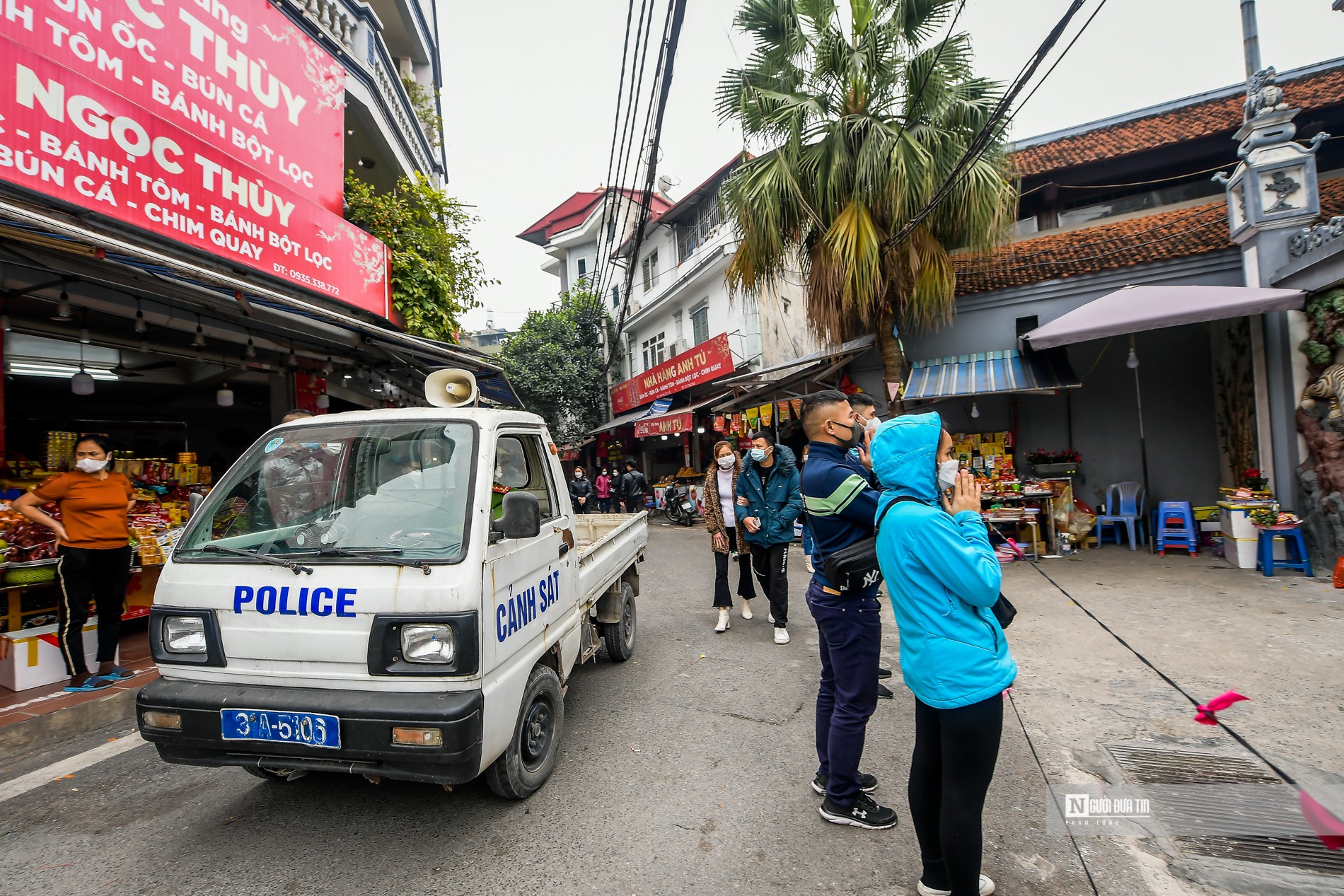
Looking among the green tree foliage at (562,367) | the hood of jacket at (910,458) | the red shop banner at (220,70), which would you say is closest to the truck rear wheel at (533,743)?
the hood of jacket at (910,458)

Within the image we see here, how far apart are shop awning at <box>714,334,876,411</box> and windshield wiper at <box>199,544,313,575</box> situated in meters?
8.64

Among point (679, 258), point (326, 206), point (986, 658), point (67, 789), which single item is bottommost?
point (67, 789)

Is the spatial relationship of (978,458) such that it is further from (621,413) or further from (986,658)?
(621,413)

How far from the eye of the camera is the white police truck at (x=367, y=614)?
7.79 ft

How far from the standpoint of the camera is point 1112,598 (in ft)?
20.2

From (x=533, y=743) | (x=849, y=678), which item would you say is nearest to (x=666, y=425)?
(x=533, y=743)

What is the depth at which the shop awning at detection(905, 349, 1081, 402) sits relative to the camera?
28.3 feet

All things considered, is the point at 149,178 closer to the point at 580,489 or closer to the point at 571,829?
the point at 571,829

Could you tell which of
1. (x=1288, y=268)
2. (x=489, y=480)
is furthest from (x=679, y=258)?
(x=489, y=480)

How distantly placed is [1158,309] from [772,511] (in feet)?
18.1

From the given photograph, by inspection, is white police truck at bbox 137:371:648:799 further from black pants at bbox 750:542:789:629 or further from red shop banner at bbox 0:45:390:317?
red shop banner at bbox 0:45:390:317

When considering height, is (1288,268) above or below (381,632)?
above

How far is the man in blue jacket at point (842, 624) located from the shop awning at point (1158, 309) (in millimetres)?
6195

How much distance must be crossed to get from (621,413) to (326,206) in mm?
15237
